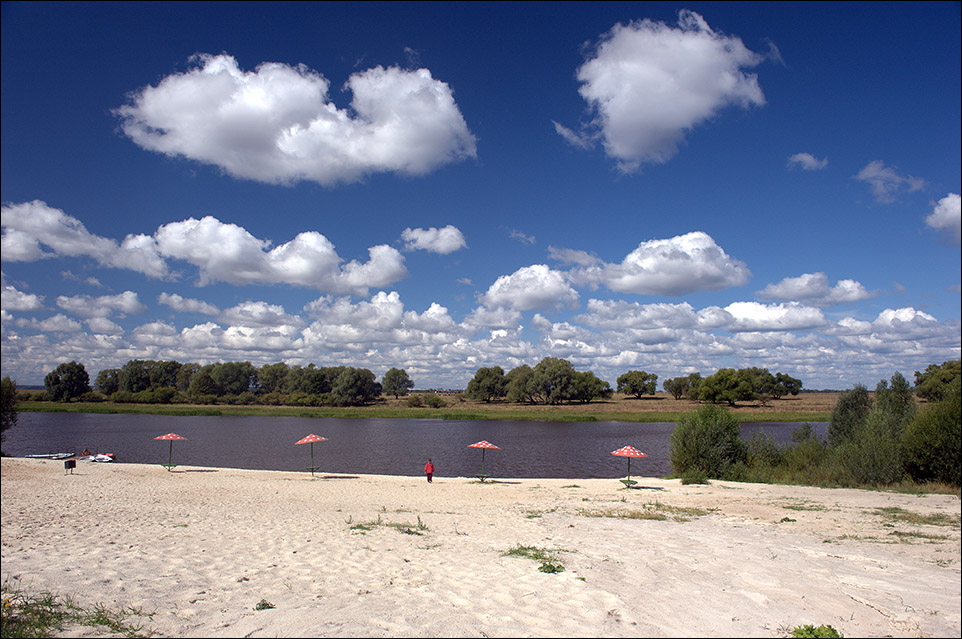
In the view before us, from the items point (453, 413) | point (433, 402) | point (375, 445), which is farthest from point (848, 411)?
point (433, 402)

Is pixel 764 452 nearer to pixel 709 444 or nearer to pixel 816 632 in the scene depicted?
pixel 709 444

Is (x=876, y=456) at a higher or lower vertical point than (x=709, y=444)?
higher

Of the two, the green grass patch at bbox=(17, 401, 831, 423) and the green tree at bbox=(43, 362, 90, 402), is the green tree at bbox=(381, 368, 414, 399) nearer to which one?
the green grass patch at bbox=(17, 401, 831, 423)

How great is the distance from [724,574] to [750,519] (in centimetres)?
817

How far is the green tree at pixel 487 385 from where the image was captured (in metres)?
113

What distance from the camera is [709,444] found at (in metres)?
29.5

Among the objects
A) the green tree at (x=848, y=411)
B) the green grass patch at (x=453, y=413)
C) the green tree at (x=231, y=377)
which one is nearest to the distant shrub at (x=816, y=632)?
the green tree at (x=848, y=411)

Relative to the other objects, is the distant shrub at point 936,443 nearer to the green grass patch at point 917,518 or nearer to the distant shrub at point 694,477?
the green grass patch at point 917,518

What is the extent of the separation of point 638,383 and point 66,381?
405 feet

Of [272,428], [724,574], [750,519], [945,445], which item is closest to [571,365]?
[272,428]

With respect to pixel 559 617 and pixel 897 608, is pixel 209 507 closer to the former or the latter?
pixel 559 617

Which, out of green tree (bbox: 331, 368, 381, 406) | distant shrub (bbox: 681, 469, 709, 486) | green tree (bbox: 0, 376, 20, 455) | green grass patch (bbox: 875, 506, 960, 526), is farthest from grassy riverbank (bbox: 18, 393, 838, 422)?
green grass patch (bbox: 875, 506, 960, 526)

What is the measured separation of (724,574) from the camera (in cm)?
941

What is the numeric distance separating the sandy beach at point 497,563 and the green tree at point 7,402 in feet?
84.2
